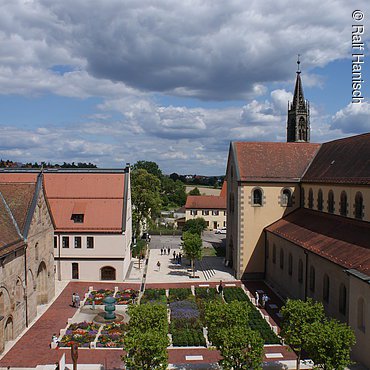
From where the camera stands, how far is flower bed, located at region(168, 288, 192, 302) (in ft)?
122

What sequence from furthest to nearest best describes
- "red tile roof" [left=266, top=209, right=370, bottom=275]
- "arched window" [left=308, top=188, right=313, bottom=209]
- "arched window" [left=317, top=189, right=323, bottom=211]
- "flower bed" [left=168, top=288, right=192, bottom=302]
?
"arched window" [left=308, top=188, right=313, bottom=209] → "arched window" [left=317, top=189, right=323, bottom=211] → "flower bed" [left=168, top=288, right=192, bottom=302] → "red tile roof" [left=266, top=209, right=370, bottom=275]

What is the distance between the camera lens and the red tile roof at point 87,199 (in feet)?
148

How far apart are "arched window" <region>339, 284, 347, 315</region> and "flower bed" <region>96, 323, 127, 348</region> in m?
14.1

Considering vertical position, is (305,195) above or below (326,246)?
above

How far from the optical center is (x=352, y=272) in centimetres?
2389

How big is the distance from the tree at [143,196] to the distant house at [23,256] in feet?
92.3

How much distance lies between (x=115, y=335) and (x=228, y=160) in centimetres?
2700

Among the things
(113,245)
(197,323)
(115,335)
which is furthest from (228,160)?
(115,335)

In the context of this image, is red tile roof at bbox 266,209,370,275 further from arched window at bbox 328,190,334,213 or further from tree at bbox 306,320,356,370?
tree at bbox 306,320,356,370

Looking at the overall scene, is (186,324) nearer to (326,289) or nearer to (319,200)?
(326,289)

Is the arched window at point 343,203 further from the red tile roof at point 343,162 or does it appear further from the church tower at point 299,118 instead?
the church tower at point 299,118

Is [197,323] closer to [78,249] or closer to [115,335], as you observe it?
[115,335]

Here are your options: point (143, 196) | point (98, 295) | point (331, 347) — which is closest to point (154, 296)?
point (98, 295)

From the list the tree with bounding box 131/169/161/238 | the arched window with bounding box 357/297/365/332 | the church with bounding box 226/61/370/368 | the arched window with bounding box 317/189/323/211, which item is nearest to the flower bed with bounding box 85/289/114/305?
the church with bounding box 226/61/370/368
